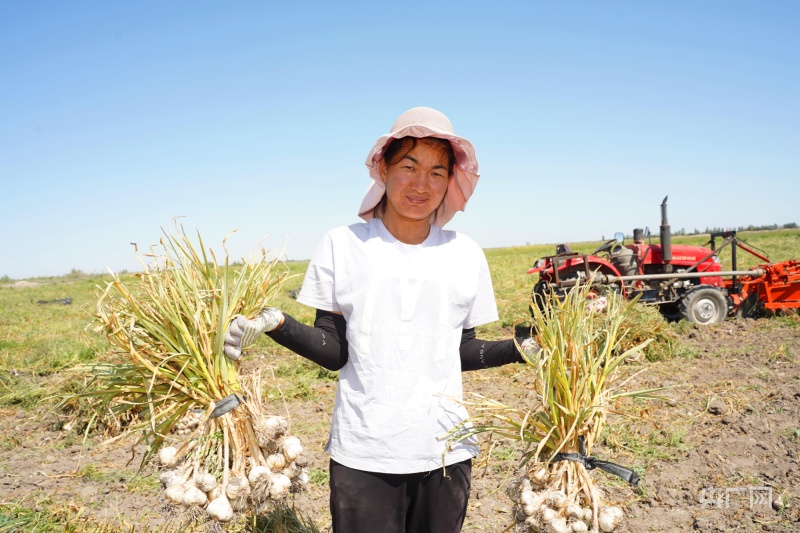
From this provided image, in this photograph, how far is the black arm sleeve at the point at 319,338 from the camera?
73.5 inches

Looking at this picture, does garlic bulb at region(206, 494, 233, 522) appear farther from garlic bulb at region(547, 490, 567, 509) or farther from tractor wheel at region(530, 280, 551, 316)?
tractor wheel at region(530, 280, 551, 316)

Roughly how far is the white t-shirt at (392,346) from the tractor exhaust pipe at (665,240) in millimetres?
7094

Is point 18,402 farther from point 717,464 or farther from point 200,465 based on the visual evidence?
point 717,464

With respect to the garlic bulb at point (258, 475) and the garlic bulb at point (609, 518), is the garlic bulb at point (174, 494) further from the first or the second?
the garlic bulb at point (609, 518)

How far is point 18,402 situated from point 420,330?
6265 mm

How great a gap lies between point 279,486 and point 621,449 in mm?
→ 3254

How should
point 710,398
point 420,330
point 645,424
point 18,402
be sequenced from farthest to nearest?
point 18,402 < point 710,398 < point 645,424 < point 420,330

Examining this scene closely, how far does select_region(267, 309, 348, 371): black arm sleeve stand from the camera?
1.87 meters

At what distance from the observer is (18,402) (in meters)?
6.13

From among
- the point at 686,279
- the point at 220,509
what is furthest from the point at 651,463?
the point at 686,279

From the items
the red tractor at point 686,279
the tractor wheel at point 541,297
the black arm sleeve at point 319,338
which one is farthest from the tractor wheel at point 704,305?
the black arm sleeve at point 319,338

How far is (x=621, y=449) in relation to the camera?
4.23 m

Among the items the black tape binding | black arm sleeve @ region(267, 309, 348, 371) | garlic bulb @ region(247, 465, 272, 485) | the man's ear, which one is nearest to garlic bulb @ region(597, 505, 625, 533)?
the black tape binding

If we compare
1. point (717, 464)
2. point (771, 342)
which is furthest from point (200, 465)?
point (771, 342)
